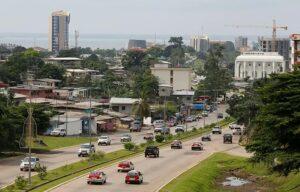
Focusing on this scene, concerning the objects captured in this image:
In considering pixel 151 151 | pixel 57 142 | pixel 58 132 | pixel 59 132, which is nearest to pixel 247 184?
pixel 151 151

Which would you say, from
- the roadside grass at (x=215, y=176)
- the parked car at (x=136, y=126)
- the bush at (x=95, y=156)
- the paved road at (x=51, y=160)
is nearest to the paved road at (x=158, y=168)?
the roadside grass at (x=215, y=176)

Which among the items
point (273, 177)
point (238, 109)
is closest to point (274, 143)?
point (273, 177)

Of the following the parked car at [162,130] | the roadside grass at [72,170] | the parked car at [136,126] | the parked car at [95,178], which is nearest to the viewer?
the roadside grass at [72,170]

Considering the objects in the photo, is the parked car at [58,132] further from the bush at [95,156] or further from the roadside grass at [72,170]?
the bush at [95,156]

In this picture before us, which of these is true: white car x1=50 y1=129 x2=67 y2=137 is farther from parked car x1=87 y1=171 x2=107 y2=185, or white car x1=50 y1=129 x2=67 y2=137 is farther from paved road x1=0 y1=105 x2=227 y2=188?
parked car x1=87 y1=171 x2=107 y2=185

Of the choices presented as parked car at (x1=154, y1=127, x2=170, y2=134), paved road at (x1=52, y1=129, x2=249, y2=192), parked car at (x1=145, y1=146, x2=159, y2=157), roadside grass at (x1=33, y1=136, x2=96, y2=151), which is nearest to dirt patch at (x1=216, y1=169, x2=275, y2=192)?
paved road at (x1=52, y1=129, x2=249, y2=192)

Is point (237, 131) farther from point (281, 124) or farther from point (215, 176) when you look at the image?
point (281, 124)

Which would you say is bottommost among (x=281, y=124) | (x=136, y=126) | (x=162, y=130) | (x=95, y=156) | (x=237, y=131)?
(x=237, y=131)
